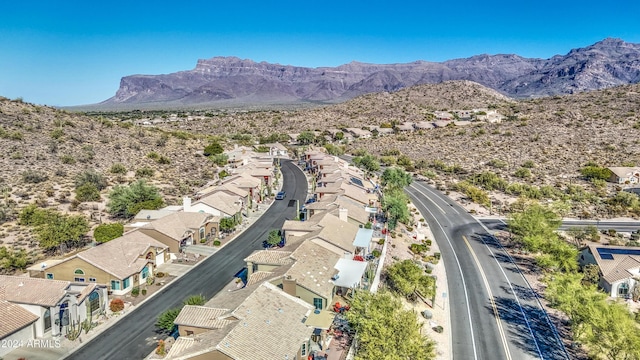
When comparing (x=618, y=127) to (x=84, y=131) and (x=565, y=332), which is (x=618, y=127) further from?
(x=84, y=131)

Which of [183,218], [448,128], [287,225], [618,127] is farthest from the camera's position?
[448,128]

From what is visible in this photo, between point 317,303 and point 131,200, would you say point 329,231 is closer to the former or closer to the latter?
point 317,303

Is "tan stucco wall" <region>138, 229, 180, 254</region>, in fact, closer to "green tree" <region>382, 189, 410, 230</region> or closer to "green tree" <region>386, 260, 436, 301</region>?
"green tree" <region>386, 260, 436, 301</region>

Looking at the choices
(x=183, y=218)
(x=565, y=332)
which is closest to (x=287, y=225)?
(x=183, y=218)

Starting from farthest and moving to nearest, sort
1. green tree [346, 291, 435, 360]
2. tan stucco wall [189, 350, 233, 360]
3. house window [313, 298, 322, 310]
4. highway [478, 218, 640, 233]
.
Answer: highway [478, 218, 640, 233] → house window [313, 298, 322, 310] → green tree [346, 291, 435, 360] → tan stucco wall [189, 350, 233, 360]

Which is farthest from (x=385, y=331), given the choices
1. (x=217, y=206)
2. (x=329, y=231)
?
(x=217, y=206)

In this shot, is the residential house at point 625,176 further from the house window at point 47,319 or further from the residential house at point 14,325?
the residential house at point 14,325

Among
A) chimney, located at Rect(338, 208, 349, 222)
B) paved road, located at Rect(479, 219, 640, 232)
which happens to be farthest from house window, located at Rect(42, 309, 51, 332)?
paved road, located at Rect(479, 219, 640, 232)

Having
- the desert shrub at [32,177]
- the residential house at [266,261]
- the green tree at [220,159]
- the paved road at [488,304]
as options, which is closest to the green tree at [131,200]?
the desert shrub at [32,177]
